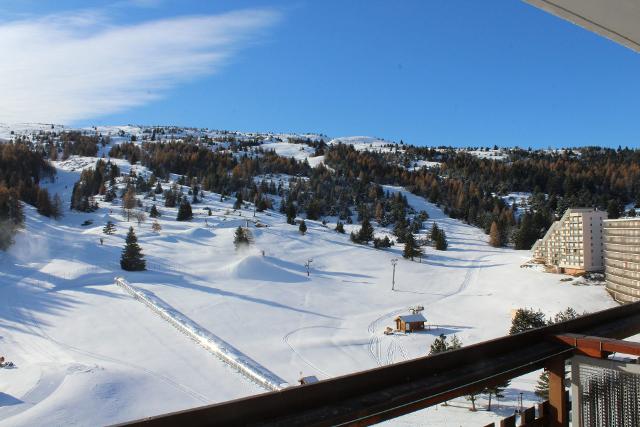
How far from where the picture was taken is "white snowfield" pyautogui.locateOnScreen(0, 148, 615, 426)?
1298 cm

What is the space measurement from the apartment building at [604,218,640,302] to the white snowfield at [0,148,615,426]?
1.02m

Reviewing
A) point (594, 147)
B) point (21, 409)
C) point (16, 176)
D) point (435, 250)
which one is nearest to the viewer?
point (21, 409)

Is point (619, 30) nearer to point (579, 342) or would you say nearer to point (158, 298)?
point (579, 342)

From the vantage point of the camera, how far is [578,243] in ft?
105

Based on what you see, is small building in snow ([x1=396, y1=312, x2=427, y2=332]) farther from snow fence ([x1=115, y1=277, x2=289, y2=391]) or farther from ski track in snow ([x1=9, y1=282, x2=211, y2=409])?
ski track in snow ([x1=9, y1=282, x2=211, y2=409])

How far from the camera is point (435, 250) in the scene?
4141 centimetres

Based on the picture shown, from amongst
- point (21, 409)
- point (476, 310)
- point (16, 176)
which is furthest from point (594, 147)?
point (21, 409)

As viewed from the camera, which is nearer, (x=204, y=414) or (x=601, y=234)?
(x=204, y=414)

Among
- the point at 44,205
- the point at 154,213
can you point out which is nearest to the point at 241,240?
the point at 154,213

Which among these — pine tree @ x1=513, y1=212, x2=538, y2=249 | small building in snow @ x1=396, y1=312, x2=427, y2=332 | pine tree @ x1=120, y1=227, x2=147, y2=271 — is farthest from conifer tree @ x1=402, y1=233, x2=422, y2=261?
pine tree @ x1=120, y1=227, x2=147, y2=271

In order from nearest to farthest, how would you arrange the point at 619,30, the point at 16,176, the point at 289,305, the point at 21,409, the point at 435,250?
the point at 619,30 → the point at 21,409 → the point at 289,305 → the point at 435,250 → the point at 16,176

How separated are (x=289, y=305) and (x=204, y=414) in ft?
81.1

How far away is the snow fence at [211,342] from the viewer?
14266mm

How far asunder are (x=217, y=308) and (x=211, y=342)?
5963 mm
